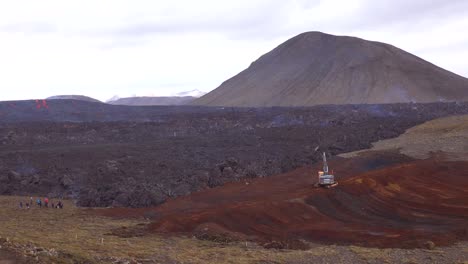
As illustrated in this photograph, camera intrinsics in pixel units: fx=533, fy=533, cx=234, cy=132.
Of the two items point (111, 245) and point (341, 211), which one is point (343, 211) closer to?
point (341, 211)

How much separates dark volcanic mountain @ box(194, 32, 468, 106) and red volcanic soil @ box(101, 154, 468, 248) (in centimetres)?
7189

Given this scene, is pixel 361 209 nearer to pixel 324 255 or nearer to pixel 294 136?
pixel 324 255

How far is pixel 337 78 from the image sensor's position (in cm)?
10975

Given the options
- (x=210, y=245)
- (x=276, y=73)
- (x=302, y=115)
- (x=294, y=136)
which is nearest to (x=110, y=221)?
(x=210, y=245)

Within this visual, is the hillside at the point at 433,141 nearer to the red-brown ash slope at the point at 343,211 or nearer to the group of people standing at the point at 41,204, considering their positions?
the red-brown ash slope at the point at 343,211

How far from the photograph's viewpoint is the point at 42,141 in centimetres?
5019

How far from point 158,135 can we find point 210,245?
121 ft


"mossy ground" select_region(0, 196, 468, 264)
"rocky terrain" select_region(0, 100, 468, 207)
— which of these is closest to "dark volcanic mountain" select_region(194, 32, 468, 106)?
"rocky terrain" select_region(0, 100, 468, 207)

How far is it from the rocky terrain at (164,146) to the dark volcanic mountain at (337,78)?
1081 inches

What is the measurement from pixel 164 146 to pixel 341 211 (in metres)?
24.5

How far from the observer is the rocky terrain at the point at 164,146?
3278 cm

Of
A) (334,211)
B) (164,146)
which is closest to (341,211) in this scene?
(334,211)

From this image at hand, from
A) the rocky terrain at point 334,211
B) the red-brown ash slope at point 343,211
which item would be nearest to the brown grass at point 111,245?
the rocky terrain at point 334,211

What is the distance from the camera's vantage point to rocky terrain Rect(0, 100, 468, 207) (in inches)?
1291
